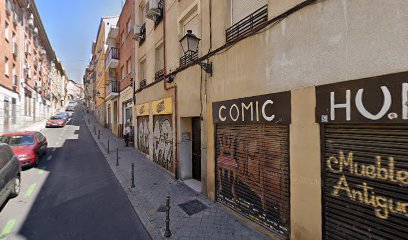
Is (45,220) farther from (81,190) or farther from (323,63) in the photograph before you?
(323,63)

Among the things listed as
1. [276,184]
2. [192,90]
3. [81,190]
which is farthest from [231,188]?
[81,190]

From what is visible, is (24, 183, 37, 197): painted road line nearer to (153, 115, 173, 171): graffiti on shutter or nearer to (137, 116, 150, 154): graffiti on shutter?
(153, 115, 173, 171): graffiti on shutter

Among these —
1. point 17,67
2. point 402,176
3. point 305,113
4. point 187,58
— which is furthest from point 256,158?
point 17,67

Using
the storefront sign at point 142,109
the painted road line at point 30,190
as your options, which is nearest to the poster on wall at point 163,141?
the storefront sign at point 142,109

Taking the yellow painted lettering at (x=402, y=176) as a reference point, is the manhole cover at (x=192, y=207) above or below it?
below

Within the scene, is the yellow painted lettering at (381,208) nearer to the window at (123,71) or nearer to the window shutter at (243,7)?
the window shutter at (243,7)

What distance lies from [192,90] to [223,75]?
177 cm

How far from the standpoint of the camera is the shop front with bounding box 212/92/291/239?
13.9ft

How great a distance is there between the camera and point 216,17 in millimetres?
6098

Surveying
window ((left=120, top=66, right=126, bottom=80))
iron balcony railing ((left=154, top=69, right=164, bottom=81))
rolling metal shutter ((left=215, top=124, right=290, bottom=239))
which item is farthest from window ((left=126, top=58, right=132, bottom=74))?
rolling metal shutter ((left=215, top=124, right=290, bottom=239))

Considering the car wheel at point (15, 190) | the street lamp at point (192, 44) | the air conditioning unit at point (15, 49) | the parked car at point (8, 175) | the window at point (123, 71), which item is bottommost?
the car wheel at point (15, 190)

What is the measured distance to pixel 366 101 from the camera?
2971 mm

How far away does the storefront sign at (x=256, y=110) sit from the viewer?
4172 millimetres

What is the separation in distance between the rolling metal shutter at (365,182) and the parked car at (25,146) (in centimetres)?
Result: 1038
